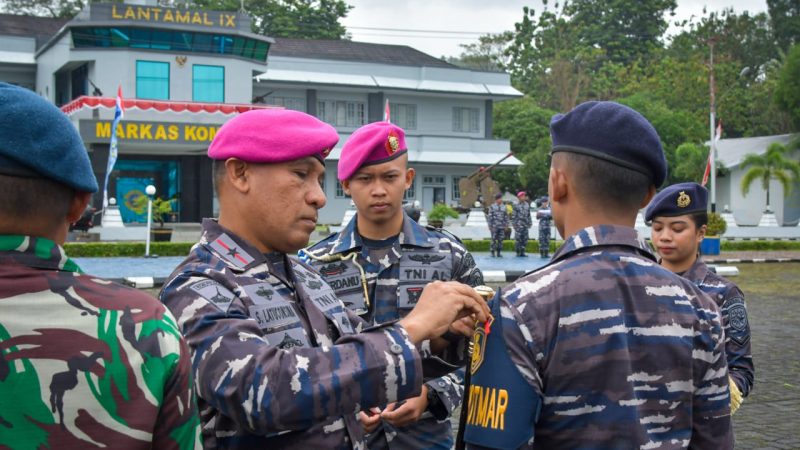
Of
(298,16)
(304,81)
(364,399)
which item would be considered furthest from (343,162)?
(298,16)

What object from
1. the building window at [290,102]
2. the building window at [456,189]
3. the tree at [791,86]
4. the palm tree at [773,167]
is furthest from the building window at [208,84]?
the tree at [791,86]

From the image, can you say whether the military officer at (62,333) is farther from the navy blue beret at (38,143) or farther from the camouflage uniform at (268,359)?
the camouflage uniform at (268,359)

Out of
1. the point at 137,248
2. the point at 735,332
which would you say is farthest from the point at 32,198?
the point at 137,248

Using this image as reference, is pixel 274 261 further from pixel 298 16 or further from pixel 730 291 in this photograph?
pixel 298 16

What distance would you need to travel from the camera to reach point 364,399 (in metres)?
2.08

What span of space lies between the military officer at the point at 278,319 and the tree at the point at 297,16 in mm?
55558

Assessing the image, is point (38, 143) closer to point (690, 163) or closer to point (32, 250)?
point (32, 250)

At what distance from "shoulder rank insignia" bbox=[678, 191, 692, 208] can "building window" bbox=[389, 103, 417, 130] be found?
41077 mm

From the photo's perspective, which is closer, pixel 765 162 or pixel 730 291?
pixel 730 291

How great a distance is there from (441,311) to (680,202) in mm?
2575

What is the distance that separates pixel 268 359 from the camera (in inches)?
80.7

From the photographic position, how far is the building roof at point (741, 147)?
46.3 metres

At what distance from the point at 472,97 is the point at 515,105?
711cm

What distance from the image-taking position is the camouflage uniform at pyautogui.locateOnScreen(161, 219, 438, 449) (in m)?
2.03
